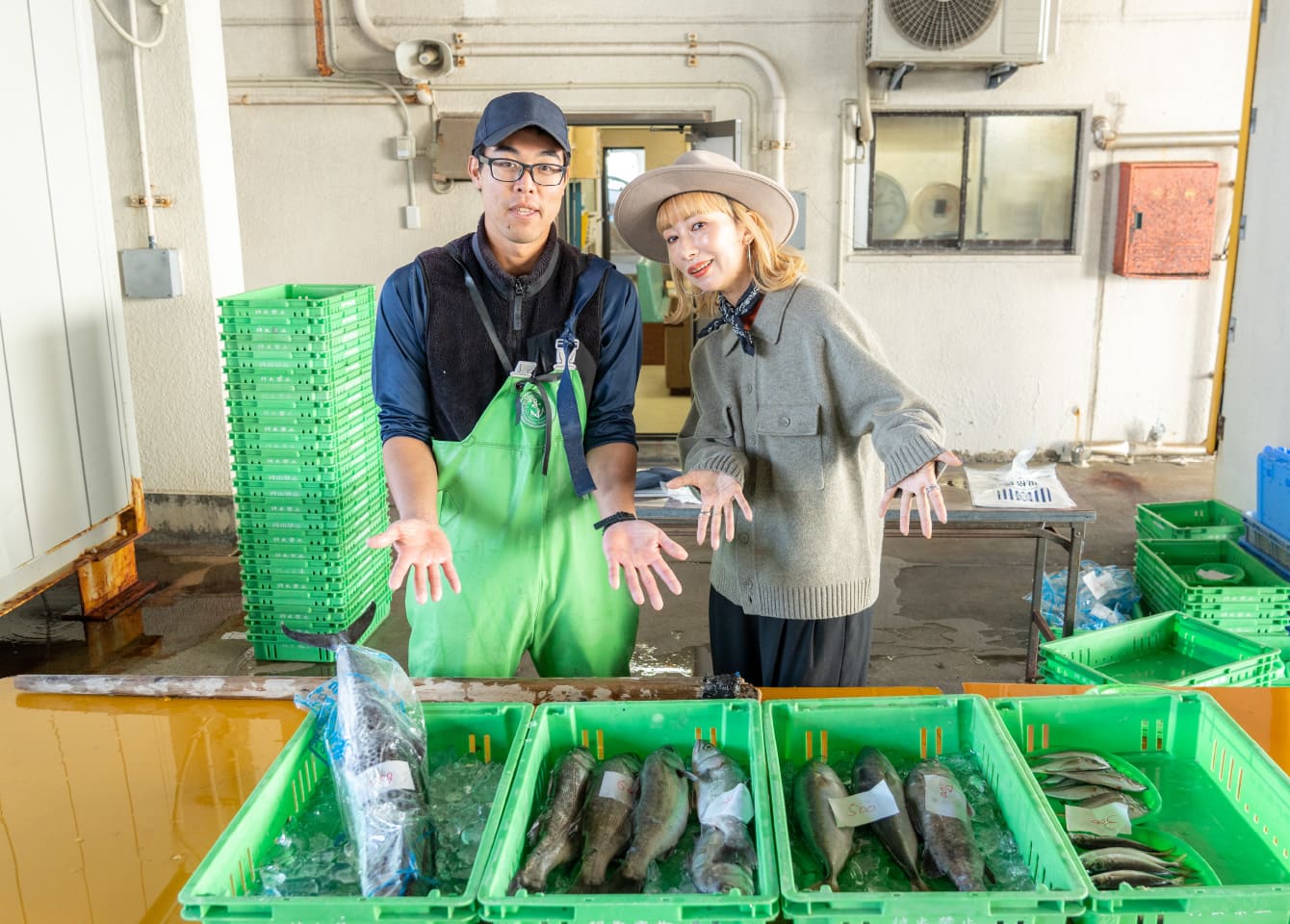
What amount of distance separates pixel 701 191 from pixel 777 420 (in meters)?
0.62

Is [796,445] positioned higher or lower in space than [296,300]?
lower

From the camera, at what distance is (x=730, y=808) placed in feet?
5.70

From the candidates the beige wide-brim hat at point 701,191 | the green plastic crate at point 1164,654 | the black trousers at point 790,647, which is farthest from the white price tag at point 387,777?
the green plastic crate at point 1164,654

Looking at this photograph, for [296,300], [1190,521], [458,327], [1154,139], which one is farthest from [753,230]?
[1154,139]

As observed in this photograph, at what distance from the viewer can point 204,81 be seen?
19.7 ft

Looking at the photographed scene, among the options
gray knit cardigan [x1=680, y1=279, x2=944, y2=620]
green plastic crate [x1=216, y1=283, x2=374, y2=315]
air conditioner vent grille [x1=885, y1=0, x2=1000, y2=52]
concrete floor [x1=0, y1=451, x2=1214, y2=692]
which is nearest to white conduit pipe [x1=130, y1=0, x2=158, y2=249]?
green plastic crate [x1=216, y1=283, x2=374, y2=315]

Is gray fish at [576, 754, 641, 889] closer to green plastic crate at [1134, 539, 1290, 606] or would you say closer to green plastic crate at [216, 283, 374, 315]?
green plastic crate at [1134, 539, 1290, 606]

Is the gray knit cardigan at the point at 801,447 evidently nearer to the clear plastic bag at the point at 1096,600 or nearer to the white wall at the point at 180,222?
the clear plastic bag at the point at 1096,600

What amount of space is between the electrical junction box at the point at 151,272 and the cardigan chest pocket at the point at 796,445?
466 cm

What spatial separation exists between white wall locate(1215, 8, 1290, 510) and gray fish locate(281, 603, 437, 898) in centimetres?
525

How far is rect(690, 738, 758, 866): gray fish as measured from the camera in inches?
65.8

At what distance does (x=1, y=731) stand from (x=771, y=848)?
1.83 m

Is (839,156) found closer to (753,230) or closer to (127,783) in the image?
(753,230)

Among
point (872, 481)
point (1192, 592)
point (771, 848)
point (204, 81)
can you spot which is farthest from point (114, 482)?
point (1192, 592)
